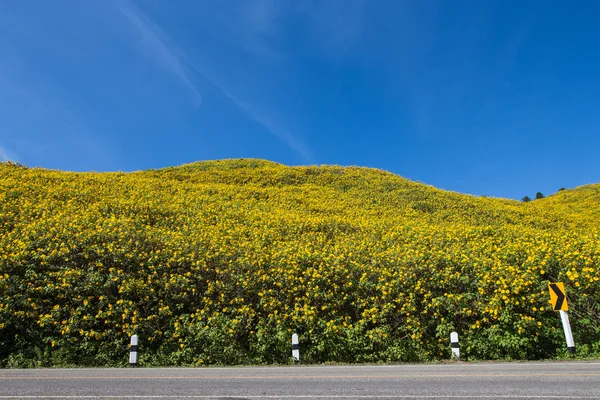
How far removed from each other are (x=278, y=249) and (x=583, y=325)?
31.4ft

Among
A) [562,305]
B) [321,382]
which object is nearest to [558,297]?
[562,305]

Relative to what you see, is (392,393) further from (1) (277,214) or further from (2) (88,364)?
(1) (277,214)

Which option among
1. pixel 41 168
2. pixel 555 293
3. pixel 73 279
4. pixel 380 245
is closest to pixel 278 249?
Result: pixel 380 245

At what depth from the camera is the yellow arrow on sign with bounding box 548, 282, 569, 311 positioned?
9938 millimetres

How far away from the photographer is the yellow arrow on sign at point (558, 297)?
9.94 meters

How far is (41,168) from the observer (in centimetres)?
2875

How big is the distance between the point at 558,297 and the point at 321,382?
732 centimetres

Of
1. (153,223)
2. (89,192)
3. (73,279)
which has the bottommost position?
(73,279)

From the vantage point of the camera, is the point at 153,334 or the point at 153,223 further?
the point at 153,223

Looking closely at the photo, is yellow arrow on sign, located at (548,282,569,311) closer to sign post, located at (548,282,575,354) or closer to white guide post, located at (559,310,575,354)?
sign post, located at (548,282,575,354)

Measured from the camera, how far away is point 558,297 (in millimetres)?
10023

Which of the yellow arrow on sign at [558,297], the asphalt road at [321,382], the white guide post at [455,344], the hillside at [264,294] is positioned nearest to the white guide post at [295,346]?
the hillside at [264,294]

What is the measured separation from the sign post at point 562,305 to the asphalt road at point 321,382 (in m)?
1.33

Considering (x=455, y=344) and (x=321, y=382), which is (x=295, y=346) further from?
(x=455, y=344)
